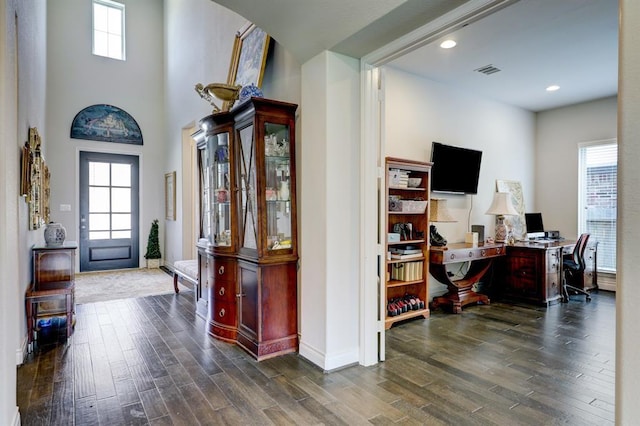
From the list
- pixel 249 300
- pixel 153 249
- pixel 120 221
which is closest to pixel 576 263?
pixel 249 300

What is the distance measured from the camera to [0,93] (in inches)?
67.0

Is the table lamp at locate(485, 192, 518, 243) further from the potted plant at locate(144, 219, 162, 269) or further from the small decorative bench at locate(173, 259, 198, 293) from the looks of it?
the potted plant at locate(144, 219, 162, 269)

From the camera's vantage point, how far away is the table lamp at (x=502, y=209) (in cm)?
516

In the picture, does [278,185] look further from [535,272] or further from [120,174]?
[120,174]

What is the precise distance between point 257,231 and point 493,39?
324cm

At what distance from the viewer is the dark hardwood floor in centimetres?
224

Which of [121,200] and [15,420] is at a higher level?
[121,200]

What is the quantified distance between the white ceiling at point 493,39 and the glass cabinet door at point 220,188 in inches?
48.0

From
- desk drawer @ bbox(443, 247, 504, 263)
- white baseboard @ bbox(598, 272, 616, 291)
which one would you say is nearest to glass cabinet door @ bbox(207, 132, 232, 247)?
desk drawer @ bbox(443, 247, 504, 263)

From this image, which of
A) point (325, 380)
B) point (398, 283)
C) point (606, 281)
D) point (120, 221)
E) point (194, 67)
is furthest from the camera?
point (120, 221)

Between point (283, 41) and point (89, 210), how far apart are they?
6.31m

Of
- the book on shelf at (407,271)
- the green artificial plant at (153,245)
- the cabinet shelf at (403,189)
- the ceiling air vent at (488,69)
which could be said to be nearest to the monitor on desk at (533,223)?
the ceiling air vent at (488,69)

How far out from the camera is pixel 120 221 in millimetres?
7660

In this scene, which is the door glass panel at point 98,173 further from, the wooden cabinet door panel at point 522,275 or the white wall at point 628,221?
the white wall at point 628,221
